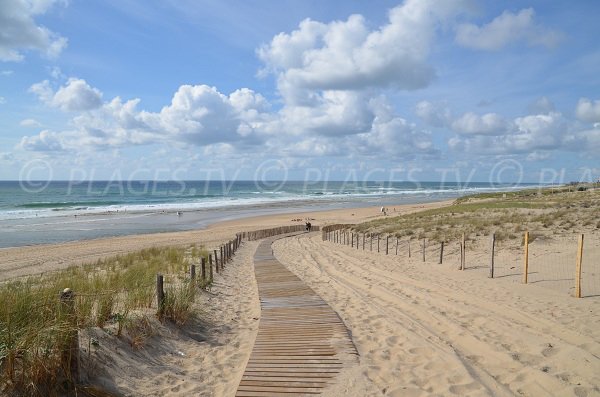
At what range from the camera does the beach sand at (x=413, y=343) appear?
18.3 feet

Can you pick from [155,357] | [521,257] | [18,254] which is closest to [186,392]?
[155,357]

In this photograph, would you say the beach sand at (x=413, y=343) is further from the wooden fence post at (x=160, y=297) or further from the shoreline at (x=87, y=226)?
the shoreline at (x=87, y=226)

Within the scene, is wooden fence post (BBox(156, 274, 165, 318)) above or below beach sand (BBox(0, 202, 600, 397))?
above

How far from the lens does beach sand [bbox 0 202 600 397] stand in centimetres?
557

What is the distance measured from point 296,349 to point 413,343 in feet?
6.61

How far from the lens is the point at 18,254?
80.4ft

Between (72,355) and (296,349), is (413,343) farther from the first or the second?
(72,355)

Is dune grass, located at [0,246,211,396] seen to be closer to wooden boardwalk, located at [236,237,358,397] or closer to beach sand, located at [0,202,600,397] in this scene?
beach sand, located at [0,202,600,397]

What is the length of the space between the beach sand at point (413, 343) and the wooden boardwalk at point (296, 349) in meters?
0.21

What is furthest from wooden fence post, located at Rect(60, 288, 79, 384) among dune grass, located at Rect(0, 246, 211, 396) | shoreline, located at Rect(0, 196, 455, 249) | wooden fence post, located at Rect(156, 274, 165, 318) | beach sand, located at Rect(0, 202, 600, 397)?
shoreline, located at Rect(0, 196, 455, 249)

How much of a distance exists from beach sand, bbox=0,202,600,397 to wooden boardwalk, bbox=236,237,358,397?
0.21 meters

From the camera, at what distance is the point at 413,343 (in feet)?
23.7

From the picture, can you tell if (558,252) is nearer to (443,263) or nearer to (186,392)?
(443,263)

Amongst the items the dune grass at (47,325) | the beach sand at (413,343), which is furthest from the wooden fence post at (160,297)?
the beach sand at (413,343)
